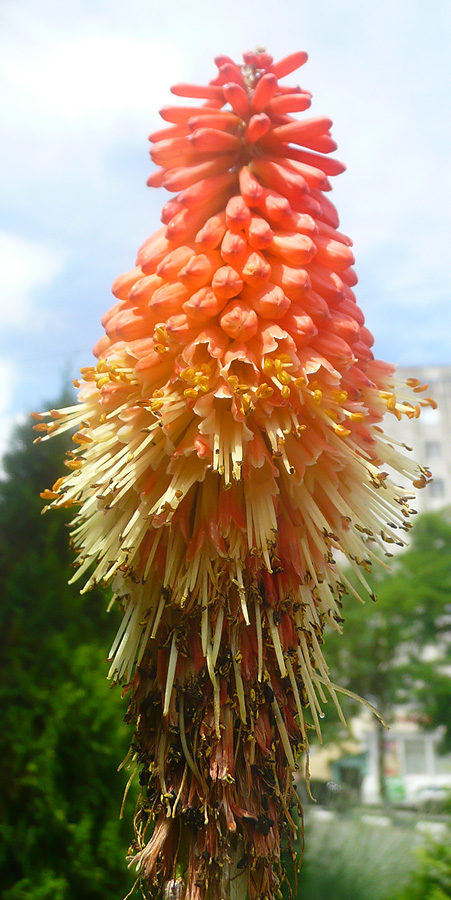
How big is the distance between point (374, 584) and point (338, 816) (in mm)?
16783

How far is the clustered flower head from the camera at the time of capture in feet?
4.29

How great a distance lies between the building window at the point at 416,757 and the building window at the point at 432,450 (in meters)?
16.0

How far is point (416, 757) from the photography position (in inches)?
1513

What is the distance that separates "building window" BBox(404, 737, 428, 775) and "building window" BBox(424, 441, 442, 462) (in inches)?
629

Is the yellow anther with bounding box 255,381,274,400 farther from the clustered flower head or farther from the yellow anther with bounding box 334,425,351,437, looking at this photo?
the yellow anther with bounding box 334,425,351,437

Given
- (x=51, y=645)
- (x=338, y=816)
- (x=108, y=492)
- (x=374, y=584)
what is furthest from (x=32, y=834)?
(x=374, y=584)

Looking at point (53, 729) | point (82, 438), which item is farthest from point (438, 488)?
point (82, 438)

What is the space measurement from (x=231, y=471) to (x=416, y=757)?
4203 centimetres

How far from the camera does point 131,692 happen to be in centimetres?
146

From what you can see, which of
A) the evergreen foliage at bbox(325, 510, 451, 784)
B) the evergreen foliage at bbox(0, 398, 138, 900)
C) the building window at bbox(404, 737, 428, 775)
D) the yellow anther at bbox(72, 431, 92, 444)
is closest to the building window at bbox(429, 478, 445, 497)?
the evergreen foliage at bbox(325, 510, 451, 784)

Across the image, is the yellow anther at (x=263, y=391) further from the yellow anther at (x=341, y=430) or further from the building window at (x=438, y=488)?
the building window at (x=438, y=488)

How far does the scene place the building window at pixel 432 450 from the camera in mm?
35375

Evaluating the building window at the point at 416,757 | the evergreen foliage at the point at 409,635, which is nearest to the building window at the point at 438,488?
the evergreen foliage at the point at 409,635

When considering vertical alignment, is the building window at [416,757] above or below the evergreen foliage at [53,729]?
above
